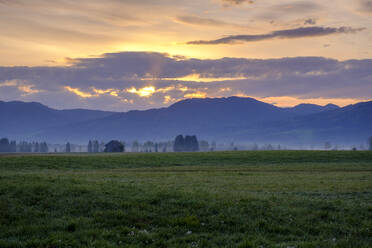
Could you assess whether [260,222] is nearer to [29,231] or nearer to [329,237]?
[329,237]

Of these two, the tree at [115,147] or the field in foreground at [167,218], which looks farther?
the tree at [115,147]

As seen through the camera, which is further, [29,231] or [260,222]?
[260,222]

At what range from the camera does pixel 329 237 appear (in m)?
16.4

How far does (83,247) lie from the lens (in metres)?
14.7

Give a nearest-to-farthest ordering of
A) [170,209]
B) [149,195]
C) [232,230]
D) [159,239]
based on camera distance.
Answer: [159,239], [232,230], [170,209], [149,195]

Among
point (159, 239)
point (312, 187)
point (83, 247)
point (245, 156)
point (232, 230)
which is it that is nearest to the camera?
point (83, 247)

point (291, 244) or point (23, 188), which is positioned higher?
point (23, 188)

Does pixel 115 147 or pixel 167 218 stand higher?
pixel 115 147

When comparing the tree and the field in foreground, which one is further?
the tree

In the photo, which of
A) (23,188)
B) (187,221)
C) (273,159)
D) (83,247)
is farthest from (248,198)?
(273,159)

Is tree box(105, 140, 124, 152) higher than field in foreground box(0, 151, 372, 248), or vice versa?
tree box(105, 140, 124, 152)

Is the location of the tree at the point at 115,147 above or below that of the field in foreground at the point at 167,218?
above

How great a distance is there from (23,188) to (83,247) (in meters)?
9.90

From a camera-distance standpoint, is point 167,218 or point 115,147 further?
point 115,147
